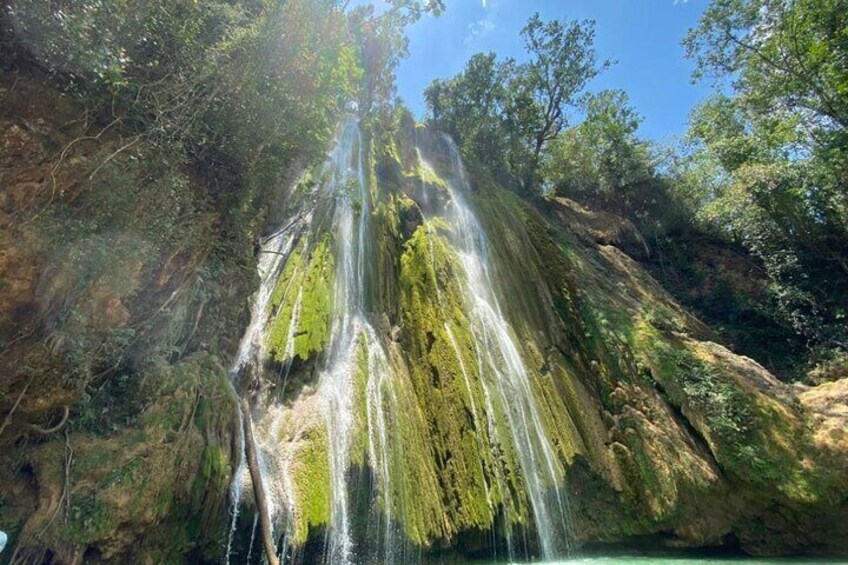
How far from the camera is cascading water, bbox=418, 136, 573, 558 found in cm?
940

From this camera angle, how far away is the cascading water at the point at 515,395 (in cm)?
940

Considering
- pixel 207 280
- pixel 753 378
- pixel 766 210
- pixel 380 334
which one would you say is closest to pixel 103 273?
pixel 207 280

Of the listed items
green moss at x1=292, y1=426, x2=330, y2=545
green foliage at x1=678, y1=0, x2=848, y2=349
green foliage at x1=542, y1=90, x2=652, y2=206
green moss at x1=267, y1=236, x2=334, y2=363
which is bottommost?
green moss at x1=292, y1=426, x2=330, y2=545

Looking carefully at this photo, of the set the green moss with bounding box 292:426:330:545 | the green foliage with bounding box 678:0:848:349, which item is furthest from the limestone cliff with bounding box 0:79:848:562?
the green foliage with bounding box 678:0:848:349

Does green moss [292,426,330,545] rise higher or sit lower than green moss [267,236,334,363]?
lower

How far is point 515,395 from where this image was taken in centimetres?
1124

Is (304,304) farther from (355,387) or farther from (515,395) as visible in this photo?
(515,395)

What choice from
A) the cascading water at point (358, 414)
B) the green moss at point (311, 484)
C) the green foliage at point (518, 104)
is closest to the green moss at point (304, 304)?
the cascading water at point (358, 414)

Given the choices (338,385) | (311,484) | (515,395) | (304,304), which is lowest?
(311,484)

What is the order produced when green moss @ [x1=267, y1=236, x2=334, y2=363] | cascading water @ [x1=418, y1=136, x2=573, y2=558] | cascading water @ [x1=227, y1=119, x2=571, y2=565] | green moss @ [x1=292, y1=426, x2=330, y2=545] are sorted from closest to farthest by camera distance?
green moss @ [x1=292, y1=426, x2=330, y2=545] < cascading water @ [x1=227, y1=119, x2=571, y2=565] < cascading water @ [x1=418, y1=136, x2=573, y2=558] < green moss @ [x1=267, y1=236, x2=334, y2=363]

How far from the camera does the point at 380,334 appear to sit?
12055 mm

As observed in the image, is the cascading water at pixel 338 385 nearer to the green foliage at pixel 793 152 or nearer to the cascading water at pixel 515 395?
the cascading water at pixel 515 395

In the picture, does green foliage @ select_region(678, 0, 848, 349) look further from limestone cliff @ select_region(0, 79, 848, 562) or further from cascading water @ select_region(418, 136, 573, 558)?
cascading water @ select_region(418, 136, 573, 558)

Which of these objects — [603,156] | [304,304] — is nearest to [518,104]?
[603,156]
